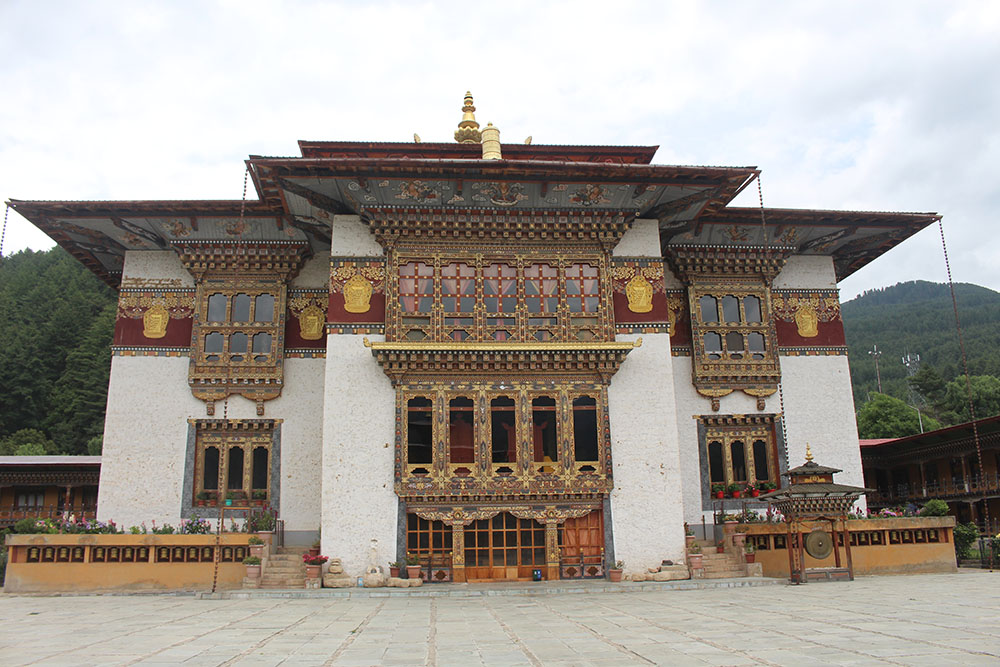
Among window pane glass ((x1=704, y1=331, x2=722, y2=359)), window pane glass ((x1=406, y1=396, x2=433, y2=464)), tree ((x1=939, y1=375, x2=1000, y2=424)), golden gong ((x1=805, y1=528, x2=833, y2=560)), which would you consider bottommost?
golden gong ((x1=805, y1=528, x2=833, y2=560))

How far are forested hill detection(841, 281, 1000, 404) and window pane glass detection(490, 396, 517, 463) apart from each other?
58.9 m

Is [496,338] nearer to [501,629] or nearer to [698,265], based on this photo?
[698,265]

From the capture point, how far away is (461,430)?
1994 centimetres

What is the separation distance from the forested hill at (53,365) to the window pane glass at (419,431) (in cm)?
3099

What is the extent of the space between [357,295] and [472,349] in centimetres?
355

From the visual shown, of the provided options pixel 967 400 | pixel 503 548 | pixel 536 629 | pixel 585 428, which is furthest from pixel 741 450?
pixel 967 400

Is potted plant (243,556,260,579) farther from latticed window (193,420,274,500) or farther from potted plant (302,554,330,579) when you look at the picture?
latticed window (193,420,274,500)

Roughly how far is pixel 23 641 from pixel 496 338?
12572mm

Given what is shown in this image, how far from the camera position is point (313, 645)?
9773 millimetres

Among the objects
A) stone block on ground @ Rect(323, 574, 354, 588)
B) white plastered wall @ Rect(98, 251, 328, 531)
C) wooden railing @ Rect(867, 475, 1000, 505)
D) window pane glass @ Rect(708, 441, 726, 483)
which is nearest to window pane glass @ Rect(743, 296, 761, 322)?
window pane glass @ Rect(708, 441, 726, 483)

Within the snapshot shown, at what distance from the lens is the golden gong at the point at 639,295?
20.8 metres

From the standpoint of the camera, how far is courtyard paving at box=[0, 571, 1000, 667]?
8438 millimetres

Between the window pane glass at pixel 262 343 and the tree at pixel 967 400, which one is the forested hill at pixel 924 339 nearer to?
the tree at pixel 967 400

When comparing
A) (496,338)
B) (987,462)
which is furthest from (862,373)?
(496,338)
